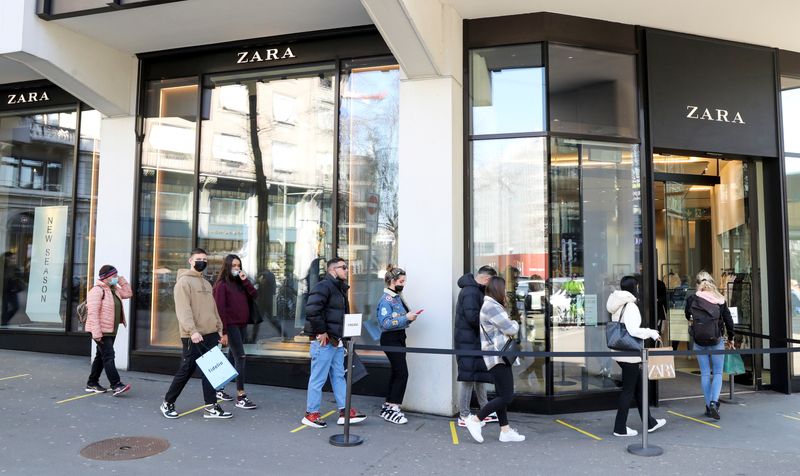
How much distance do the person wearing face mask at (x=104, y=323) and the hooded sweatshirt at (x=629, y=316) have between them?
6.03 meters

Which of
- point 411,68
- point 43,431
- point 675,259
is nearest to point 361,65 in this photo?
point 411,68

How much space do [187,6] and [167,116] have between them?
2410mm

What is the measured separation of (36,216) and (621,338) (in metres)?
10.6

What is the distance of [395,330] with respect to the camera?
6.84m

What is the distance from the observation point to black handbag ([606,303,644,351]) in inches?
249

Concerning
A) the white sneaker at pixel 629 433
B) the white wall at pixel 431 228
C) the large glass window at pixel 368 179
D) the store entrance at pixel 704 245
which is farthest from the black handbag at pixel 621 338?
the large glass window at pixel 368 179

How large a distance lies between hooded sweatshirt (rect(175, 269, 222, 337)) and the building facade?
6.59ft

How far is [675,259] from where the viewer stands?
37.0 feet

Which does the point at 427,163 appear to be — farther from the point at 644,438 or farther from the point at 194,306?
the point at 644,438

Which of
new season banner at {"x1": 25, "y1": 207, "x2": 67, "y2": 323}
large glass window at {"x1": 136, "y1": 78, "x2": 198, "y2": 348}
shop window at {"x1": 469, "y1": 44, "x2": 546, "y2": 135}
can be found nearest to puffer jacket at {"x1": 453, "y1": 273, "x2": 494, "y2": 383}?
shop window at {"x1": 469, "y1": 44, "x2": 546, "y2": 135}

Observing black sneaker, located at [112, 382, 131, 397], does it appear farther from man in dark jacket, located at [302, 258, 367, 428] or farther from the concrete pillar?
man in dark jacket, located at [302, 258, 367, 428]

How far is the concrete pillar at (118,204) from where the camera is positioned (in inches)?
371

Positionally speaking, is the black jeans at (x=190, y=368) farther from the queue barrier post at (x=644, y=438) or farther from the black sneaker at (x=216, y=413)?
the queue barrier post at (x=644, y=438)

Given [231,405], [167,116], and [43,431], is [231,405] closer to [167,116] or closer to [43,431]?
[43,431]
